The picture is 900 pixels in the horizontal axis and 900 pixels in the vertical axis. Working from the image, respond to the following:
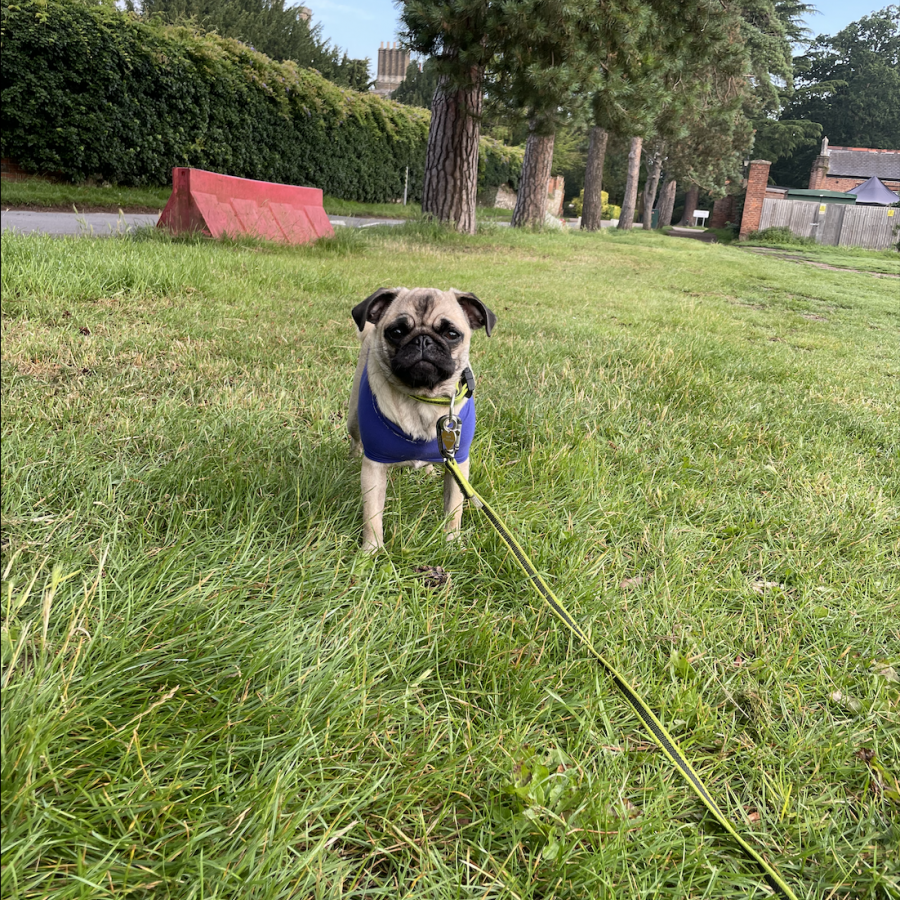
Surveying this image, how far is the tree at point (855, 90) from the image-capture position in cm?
5791

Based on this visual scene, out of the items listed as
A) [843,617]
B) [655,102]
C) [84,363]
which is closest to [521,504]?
[843,617]

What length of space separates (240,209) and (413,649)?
8.49 m

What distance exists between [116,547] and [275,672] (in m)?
0.61

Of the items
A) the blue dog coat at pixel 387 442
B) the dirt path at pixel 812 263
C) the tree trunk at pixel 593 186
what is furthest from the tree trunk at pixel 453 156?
the dirt path at pixel 812 263

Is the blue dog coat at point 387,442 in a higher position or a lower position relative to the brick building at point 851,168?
lower

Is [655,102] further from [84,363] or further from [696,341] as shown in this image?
[84,363]

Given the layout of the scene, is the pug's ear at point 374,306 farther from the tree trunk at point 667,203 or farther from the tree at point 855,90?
the tree at point 855,90

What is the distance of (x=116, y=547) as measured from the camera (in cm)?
172

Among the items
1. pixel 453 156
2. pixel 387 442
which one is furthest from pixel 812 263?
pixel 387 442

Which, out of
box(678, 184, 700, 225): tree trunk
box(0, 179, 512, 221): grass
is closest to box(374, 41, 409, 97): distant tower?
box(678, 184, 700, 225): tree trunk

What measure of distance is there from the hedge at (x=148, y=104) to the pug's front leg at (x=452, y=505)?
14.4m

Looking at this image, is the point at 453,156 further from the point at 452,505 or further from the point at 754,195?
the point at 754,195

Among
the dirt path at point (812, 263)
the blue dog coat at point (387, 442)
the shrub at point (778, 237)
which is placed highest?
the shrub at point (778, 237)

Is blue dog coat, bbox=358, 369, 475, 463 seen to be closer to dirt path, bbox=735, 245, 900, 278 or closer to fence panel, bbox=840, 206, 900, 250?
dirt path, bbox=735, 245, 900, 278
